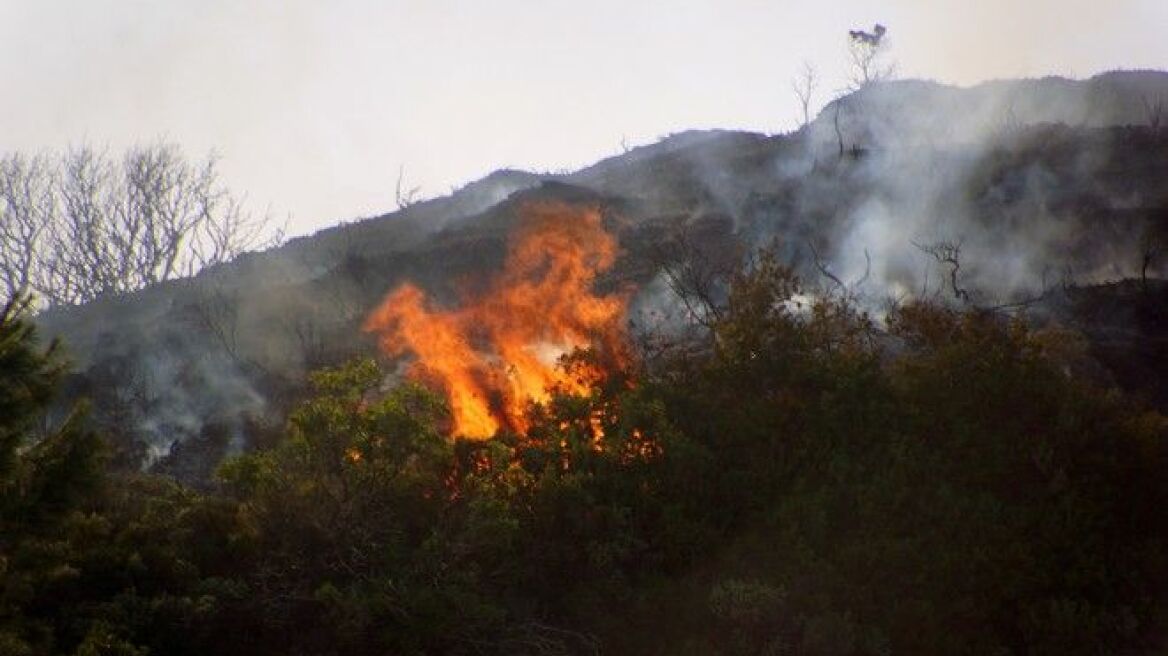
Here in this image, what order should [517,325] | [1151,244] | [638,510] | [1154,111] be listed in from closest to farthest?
[638,510]
[517,325]
[1151,244]
[1154,111]

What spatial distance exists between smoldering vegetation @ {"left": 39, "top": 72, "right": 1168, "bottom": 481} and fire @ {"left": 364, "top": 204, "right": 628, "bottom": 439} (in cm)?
126

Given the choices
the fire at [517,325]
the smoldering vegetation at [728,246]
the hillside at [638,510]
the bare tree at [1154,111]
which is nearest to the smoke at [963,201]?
the smoldering vegetation at [728,246]

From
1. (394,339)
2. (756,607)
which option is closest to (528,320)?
(394,339)

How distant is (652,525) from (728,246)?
21.9 metres

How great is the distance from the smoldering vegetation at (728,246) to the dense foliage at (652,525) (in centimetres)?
1049

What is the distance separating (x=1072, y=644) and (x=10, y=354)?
1129cm

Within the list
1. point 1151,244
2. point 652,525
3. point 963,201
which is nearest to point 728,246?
point 963,201

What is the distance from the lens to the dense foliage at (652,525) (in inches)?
501

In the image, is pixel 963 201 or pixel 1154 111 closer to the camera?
pixel 963 201

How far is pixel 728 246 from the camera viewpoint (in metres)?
35.8

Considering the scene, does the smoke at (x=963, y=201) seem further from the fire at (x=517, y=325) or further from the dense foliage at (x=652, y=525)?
the dense foliage at (x=652, y=525)

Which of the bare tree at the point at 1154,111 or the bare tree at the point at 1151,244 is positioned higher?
the bare tree at the point at 1154,111

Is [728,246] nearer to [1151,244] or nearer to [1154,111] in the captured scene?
[1151,244]

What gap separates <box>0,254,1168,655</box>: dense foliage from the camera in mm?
12727
